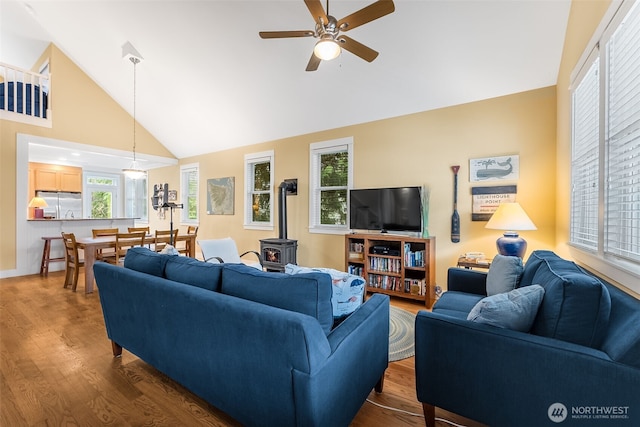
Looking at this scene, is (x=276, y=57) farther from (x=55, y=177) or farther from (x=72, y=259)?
(x=55, y=177)

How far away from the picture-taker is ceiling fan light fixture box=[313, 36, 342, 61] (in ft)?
7.20

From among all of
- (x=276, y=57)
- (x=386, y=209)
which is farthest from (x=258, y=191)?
(x=386, y=209)

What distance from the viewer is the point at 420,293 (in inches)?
141

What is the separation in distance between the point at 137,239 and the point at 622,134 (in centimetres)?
527

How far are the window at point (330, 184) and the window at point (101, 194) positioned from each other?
7061 mm

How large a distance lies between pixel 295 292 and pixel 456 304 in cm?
149

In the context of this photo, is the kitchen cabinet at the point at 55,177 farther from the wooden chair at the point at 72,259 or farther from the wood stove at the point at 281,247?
the wood stove at the point at 281,247

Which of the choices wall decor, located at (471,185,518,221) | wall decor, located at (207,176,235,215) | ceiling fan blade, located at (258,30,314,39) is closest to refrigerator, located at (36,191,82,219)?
wall decor, located at (207,176,235,215)

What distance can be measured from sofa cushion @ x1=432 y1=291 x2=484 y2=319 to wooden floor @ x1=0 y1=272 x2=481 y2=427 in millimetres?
531

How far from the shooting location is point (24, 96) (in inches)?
193

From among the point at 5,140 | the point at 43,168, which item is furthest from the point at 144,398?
the point at 43,168

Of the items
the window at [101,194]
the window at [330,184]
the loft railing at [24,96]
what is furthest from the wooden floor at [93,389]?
the window at [101,194]

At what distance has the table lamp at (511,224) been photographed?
279cm

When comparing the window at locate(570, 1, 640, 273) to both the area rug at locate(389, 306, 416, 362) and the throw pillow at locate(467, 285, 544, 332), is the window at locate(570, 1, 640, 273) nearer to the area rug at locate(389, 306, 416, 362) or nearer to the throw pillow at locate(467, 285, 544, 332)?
the throw pillow at locate(467, 285, 544, 332)
